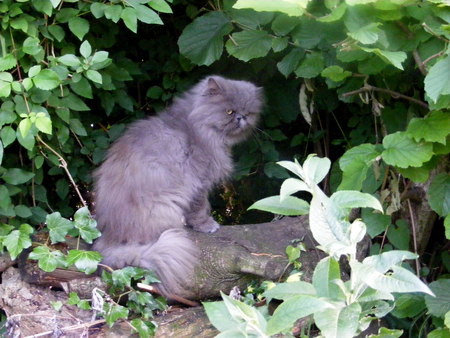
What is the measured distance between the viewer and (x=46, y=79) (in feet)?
8.79

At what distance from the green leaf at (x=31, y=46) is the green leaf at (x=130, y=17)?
44 cm

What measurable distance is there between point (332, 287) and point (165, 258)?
155 cm

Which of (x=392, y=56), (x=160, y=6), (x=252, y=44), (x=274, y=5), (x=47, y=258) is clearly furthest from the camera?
(x=252, y=44)

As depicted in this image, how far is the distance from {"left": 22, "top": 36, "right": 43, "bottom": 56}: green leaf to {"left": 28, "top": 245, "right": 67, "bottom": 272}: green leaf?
93 centimetres

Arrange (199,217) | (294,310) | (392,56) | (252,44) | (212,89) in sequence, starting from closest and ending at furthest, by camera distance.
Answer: (294,310), (392,56), (252,44), (199,217), (212,89)

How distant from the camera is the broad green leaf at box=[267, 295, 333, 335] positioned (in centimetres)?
136

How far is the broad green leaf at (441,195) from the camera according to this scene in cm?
245

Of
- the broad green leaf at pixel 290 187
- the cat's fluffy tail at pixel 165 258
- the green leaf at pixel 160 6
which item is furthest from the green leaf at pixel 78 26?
the broad green leaf at pixel 290 187

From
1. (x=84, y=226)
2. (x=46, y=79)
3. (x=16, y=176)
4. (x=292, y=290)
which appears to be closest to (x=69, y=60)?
(x=46, y=79)

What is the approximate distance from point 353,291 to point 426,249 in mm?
2123

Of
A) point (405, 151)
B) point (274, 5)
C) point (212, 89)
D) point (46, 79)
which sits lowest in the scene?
point (212, 89)

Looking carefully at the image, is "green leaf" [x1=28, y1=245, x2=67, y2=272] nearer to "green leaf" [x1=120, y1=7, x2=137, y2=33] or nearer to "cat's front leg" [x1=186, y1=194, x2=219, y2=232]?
"cat's front leg" [x1=186, y1=194, x2=219, y2=232]

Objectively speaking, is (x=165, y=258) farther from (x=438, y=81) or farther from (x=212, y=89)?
(x=438, y=81)

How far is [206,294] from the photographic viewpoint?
297cm
